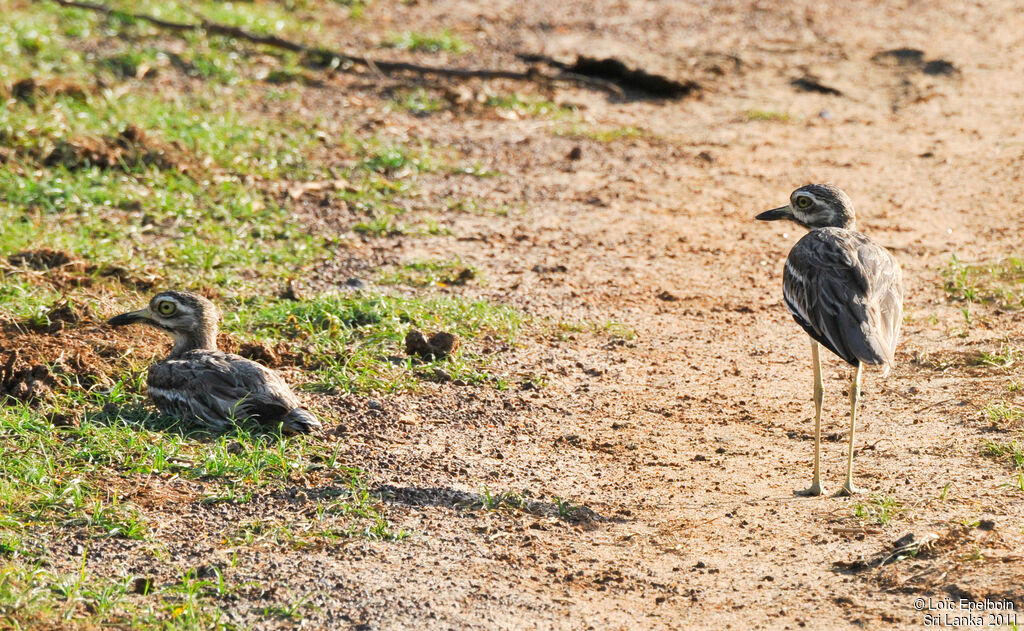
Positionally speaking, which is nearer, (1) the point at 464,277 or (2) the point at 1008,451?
(2) the point at 1008,451

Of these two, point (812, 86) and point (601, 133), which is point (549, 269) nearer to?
point (601, 133)

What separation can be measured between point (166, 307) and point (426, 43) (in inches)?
280

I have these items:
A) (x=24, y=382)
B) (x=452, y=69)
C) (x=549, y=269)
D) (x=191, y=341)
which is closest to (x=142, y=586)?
(x=24, y=382)

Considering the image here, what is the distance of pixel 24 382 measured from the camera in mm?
5684

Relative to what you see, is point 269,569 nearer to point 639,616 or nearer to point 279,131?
point 639,616

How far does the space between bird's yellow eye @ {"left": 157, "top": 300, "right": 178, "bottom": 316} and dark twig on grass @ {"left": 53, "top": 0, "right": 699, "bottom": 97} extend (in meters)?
5.86

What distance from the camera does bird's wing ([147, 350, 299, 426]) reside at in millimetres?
5551

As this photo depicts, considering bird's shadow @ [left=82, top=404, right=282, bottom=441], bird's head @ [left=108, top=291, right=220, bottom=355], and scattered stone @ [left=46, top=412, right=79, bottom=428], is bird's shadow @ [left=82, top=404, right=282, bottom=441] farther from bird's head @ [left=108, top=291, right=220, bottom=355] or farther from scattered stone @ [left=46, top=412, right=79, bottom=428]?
bird's head @ [left=108, top=291, right=220, bottom=355]

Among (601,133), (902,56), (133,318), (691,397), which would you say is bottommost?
(691,397)

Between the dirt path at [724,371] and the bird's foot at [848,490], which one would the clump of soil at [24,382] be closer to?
the dirt path at [724,371]

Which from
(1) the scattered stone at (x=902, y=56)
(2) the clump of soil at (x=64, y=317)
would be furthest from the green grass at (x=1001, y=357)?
(1) the scattered stone at (x=902, y=56)

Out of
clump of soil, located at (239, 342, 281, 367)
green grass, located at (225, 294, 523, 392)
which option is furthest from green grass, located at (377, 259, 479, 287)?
clump of soil, located at (239, 342, 281, 367)

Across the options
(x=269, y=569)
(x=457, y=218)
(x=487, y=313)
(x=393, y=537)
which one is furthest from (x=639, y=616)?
(x=457, y=218)

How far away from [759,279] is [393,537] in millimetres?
3921
